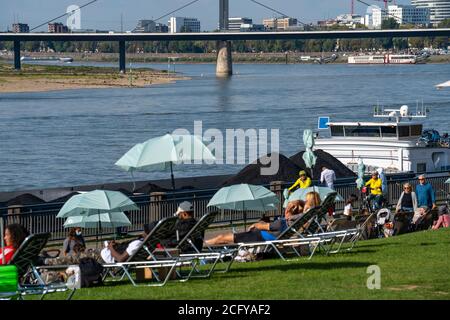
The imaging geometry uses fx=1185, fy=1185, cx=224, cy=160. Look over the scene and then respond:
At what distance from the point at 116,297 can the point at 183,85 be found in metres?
108

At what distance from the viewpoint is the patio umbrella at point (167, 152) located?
52.9 feet

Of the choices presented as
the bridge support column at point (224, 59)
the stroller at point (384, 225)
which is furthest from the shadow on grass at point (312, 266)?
the bridge support column at point (224, 59)

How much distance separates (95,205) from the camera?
1486 cm

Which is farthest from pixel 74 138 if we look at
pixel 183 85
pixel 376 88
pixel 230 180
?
pixel 183 85

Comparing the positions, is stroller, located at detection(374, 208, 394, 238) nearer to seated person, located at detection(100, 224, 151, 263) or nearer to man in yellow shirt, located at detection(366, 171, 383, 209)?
man in yellow shirt, located at detection(366, 171, 383, 209)

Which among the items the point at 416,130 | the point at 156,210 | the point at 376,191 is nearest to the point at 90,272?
the point at 156,210

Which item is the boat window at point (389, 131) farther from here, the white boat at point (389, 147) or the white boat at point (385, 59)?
the white boat at point (385, 59)

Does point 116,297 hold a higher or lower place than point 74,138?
higher

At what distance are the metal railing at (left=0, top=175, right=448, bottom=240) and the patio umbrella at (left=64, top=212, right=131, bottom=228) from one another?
1055 millimetres

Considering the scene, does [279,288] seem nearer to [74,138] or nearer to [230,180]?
[230,180]

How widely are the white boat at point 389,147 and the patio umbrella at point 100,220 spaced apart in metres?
12.1

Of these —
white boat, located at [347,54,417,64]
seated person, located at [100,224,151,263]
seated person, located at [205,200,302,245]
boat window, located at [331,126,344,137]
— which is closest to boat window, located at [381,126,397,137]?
boat window, located at [331,126,344,137]

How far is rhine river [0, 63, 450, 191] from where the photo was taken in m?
37.9
